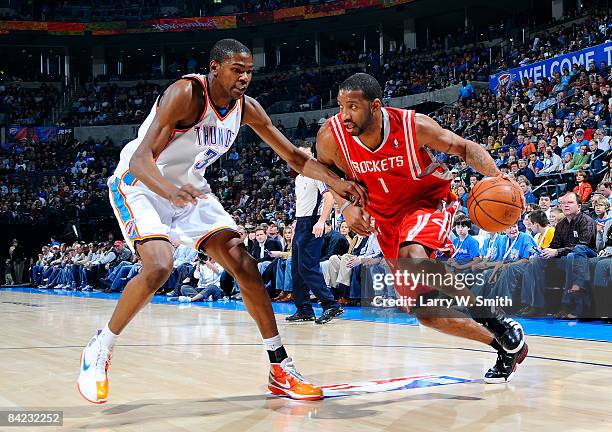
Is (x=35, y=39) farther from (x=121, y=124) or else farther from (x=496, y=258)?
(x=496, y=258)

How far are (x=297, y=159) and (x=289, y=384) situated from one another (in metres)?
1.14

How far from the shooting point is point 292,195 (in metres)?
17.6

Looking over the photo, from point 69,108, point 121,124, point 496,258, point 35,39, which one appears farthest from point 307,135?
point 496,258

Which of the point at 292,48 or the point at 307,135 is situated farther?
the point at 292,48

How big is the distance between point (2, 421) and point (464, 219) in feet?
19.4

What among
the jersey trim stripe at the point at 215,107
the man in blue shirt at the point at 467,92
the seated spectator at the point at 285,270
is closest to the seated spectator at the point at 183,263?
the seated spectator at the point at 285,270

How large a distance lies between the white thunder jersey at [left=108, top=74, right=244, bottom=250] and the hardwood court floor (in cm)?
78

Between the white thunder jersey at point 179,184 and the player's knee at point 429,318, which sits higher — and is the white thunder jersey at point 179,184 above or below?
above

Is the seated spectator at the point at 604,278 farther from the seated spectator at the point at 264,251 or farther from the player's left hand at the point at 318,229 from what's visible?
the seated spectator at the point at 264,251

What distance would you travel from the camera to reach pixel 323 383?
12.1 feet

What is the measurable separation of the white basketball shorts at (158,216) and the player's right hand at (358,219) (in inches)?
23.2

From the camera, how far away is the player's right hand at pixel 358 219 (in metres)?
3.58

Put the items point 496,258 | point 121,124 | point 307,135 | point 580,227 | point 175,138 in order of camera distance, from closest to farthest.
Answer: point 175,138
point 580,227
point 496,258
point 307,135
point 121,124

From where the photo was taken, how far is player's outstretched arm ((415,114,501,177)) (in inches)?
138
